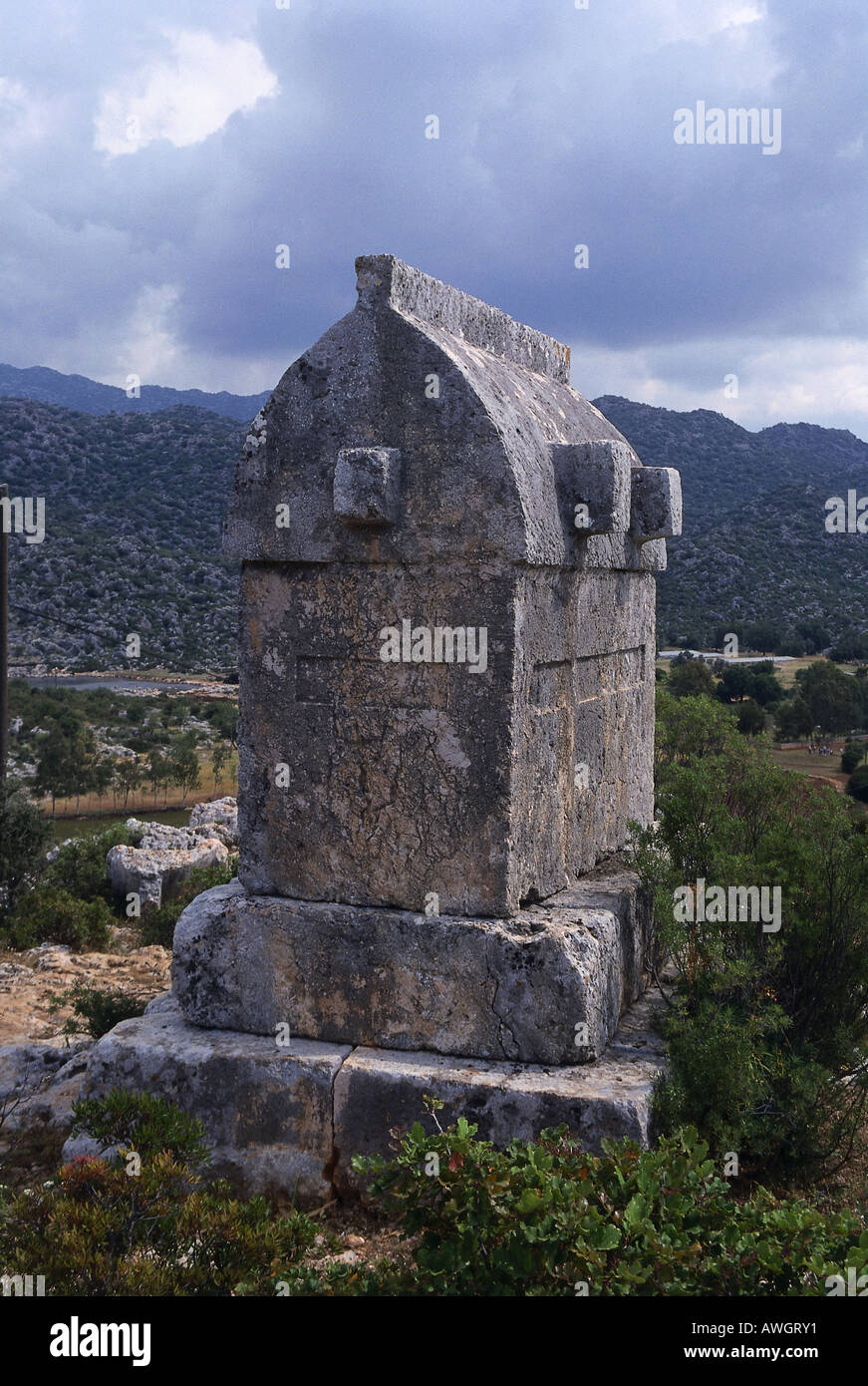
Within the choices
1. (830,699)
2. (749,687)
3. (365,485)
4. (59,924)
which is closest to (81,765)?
(749,687)

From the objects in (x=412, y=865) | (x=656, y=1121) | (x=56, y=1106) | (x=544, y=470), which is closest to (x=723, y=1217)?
(x=656, y=1121)

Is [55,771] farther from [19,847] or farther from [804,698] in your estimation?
[804,698]

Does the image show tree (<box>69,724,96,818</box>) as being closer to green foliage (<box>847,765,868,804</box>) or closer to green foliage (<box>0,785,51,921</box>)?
green foliage (<box>0,785,51,921</box>)

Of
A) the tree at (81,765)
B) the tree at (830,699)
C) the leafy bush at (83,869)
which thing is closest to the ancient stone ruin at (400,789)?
the leafy bush at (83,869)

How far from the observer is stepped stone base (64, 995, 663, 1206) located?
3.58m

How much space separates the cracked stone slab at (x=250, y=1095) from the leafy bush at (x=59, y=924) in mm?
4460

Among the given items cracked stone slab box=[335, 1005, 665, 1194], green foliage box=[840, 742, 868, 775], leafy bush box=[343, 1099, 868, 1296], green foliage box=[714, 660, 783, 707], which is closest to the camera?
leafy bush box=[343, 1099, 868, 1296]

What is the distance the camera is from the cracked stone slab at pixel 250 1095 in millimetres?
3809

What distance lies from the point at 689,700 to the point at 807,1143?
7.93ft

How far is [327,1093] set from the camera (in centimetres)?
380

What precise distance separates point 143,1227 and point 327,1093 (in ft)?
2.95

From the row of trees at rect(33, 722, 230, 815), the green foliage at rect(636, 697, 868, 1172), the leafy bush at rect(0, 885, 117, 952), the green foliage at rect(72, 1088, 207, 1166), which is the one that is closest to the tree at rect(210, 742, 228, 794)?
the row of trees at rect(33, 722, 230, 815)

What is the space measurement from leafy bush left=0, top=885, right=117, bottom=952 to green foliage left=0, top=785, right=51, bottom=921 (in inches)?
23.1

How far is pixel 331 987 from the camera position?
13.1 feet
